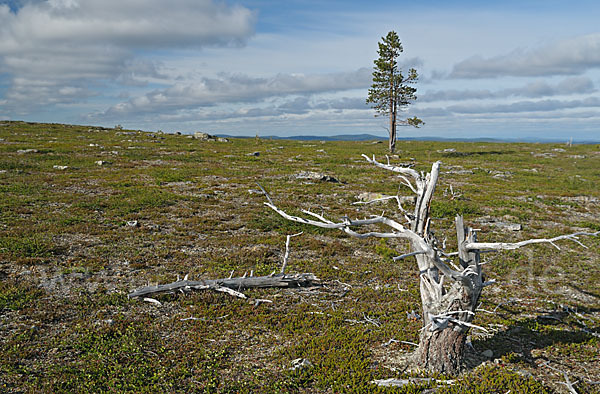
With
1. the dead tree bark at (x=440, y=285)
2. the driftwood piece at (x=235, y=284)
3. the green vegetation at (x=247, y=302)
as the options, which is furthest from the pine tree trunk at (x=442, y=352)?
the driftwood piece at (x=235, y=284)

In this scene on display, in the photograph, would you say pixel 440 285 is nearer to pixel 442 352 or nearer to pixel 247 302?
pixel 442 352

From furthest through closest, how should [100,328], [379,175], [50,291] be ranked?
[379,175] < [50,291] < [100,328]

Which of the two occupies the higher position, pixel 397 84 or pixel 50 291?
pixel 397 84

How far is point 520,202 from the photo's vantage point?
24500 mm

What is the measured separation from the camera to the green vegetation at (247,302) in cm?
772

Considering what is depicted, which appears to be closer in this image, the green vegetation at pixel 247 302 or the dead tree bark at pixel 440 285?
the dead tree bark at pixel 440 285

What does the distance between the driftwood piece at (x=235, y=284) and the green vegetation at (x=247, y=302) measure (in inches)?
9.2

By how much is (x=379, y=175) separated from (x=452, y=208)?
13231 mm

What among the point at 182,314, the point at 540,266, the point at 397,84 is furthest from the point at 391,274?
the point at 397,84

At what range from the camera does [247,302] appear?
429 inches

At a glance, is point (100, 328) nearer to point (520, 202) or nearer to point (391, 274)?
point (391, 274)

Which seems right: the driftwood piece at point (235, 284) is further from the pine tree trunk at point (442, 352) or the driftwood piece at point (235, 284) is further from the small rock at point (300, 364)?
the pine tree trunk at point (442, 352)

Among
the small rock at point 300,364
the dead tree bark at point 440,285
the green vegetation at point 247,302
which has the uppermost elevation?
the dead tree bark at point 440,285

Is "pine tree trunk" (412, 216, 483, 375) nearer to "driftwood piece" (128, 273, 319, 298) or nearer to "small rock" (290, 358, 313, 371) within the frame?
"small rock" (290, 358, 313, 371)
